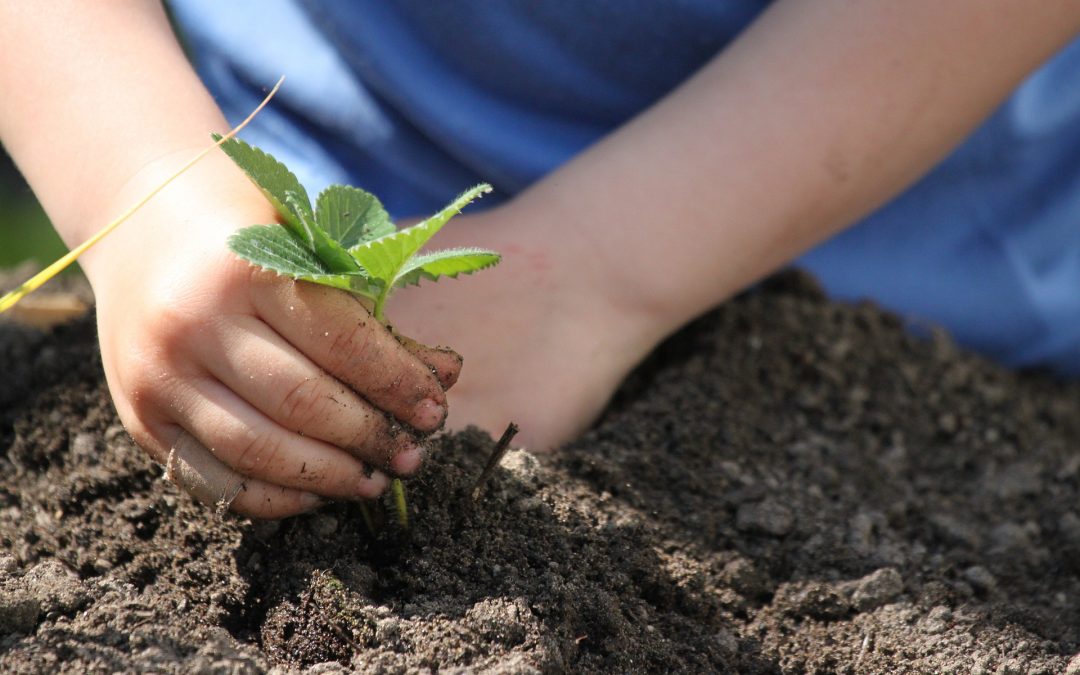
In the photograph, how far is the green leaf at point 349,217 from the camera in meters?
0.95

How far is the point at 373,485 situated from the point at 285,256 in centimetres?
23

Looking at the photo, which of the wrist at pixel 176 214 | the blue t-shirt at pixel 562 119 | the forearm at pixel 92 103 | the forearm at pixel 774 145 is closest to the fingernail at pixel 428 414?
the wrist at pixel 176 214

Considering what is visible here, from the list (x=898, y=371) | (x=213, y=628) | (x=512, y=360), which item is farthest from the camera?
(x=898, y=371)

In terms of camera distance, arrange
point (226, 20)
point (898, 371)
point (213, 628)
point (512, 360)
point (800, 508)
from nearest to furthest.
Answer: point (213, 628)
point (800, 508)
point (512, 360)
point (898, 371)
point (226, 20)

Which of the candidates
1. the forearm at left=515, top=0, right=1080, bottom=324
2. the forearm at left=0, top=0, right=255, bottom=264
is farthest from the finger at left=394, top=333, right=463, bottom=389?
the forearm at left=515, top=0, right=1080, bottom=324

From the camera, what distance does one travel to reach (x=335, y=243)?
873 millimetres

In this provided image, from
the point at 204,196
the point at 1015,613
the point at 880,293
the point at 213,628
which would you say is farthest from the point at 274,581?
the point at 880,293

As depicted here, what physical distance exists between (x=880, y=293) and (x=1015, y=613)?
2.37 ft

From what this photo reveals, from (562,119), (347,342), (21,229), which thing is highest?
(562,119)

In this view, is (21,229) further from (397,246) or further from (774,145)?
(397,246)

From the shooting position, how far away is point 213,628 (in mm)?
924

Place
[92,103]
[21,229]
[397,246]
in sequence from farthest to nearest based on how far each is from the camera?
[21,229]
[92,103]
[397,246]

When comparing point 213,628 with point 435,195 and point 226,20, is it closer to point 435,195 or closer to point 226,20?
point 435,195

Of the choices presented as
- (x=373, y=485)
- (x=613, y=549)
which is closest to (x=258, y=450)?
(x=373, y=485)
